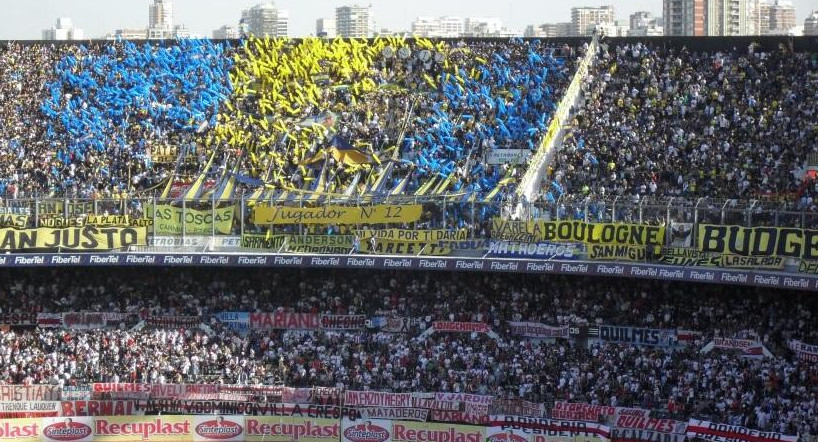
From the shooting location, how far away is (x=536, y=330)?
43562 mm

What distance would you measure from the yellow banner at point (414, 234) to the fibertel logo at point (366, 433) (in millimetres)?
8547

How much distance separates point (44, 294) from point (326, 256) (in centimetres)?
1073

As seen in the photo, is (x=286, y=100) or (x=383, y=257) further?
(x=286, y=100)

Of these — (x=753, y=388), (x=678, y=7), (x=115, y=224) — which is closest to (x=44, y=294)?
(x=115, y=224)

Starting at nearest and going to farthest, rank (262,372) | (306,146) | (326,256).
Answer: (262,372) → (326,256) → (306,146)

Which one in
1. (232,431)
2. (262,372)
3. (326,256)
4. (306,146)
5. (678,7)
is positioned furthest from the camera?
(678,7)

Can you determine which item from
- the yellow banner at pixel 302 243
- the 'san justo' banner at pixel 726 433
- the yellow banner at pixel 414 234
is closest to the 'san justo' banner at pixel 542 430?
the 'san justo' banner at pixel 726 433

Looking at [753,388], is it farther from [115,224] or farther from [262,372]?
[115,224]

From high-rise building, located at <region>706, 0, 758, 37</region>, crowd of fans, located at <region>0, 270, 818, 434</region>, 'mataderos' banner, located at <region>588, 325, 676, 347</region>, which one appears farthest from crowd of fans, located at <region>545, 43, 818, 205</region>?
high-rise building, located at <region>706, 0, 758, 37</region>

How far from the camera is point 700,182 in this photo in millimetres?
45000

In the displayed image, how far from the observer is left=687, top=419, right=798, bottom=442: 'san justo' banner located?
33.9 m

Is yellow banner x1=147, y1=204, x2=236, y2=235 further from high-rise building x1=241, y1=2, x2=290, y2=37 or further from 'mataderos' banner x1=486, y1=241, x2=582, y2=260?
high-rise building x1=241, y1=2, x2=290, y2=37

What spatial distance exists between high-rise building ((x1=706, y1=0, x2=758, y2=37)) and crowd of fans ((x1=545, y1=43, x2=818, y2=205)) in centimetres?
13526

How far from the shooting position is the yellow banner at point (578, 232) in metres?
41.8
